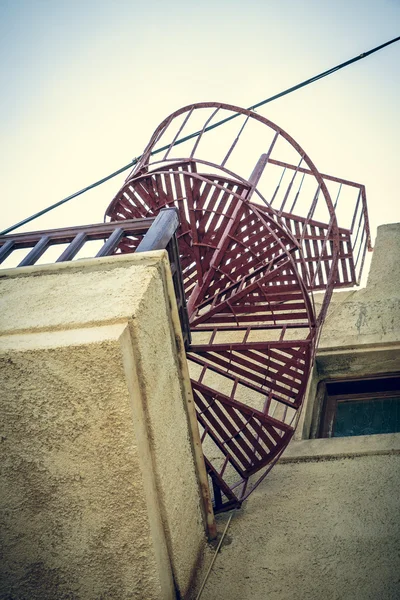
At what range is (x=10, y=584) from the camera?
247cm

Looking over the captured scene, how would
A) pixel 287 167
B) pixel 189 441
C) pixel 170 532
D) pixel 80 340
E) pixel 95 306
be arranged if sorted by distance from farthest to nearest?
pixel 287 167 < pixel 189 441 < pixel 170 532 < pixel 95 306 < pixel 80 340

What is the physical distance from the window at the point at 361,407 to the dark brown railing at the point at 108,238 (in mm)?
2627

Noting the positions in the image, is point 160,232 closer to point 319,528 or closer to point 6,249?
Answer: point 6,249

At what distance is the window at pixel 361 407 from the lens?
16.5 ft

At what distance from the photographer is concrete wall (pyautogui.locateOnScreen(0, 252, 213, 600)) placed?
85.8 inches

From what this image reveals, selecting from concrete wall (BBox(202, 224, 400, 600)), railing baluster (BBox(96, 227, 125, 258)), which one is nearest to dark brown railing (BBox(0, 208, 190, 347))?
railing baluster (BBox(96, 227, 125, 258))

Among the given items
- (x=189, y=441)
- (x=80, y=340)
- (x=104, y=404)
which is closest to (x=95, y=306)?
(x=80, y=340)

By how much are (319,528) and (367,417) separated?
2.15 metres

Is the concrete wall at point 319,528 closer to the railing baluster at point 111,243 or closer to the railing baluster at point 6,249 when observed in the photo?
the railing baluster at point 111,243

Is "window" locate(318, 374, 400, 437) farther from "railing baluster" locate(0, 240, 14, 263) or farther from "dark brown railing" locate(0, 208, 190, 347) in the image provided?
"railing baluster" locate(0, 240, 14, 263)

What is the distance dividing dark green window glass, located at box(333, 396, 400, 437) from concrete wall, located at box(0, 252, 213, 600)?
3.02m

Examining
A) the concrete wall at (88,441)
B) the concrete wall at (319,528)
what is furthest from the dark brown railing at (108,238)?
the concrete wall at (319,528)

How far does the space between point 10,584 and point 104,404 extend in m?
1.21

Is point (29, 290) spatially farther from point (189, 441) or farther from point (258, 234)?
point (258, 234)
